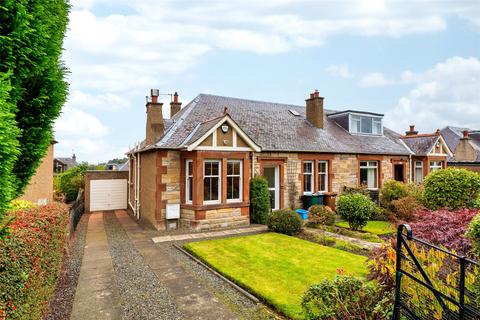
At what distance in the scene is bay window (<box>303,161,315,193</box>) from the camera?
16156 millimetres

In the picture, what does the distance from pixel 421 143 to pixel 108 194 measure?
78.1 ft

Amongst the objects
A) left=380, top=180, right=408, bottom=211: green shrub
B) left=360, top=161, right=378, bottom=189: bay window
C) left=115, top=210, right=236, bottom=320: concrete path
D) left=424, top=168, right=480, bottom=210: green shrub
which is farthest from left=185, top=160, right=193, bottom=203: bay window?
left=360, top=161, right=378, bottom=189: bay window

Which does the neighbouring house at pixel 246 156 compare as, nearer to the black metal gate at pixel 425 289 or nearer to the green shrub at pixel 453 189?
the green shrub at pixel 453 189

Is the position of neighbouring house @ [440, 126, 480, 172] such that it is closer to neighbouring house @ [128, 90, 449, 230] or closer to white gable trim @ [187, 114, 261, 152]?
neighbouring house @ [128, 90, 449, 230]

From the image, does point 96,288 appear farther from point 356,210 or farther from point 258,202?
point 356,210

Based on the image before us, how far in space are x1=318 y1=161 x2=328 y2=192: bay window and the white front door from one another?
3.04 m

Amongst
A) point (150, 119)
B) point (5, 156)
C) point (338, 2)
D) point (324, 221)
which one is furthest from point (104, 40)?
point (324, 221)

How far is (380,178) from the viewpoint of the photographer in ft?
61.5

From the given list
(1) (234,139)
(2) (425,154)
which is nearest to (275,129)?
(1) (234,139)

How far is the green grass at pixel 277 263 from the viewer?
19.7ft

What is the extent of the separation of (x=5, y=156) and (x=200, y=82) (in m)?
Result: 18.1

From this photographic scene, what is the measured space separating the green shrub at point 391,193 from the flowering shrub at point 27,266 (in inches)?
619

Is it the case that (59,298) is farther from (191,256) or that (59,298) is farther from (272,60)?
(272,60)

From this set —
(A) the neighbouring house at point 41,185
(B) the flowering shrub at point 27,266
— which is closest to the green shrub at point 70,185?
(A) the neighbouring house at point 41,185
